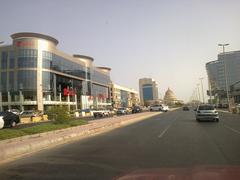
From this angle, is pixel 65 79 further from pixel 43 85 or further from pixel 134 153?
pixel 134 153

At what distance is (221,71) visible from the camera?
5522 inches

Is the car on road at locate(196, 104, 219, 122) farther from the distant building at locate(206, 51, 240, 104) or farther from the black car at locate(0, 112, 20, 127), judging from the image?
the distant building at locate(206, 51, 240, 104)

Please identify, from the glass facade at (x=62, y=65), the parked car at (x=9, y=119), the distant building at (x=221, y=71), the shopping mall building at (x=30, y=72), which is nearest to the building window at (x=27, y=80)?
the shopping mall building at (x=30, y=72)

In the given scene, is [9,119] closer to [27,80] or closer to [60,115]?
[60,115]

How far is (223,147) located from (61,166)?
21.3 ft

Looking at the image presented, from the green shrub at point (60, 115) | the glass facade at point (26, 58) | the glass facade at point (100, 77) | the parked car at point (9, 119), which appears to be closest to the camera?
the green shrub at point (60, 115)

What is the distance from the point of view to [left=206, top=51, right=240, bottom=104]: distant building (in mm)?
129000

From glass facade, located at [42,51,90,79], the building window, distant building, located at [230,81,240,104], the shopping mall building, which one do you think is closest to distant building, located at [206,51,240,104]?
distant building, located at [230,81,240,104]

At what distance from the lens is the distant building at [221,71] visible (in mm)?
129000

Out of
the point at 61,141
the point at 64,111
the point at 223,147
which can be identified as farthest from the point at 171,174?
the point at 64,111

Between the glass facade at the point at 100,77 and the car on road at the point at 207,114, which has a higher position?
the glass facade at the point at 100,77

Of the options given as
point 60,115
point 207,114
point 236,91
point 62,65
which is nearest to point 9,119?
point 60,115

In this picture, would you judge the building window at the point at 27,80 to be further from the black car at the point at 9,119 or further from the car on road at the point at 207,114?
the car on road at the point at 207,114

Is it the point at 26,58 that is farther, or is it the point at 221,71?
the point at 221,71
